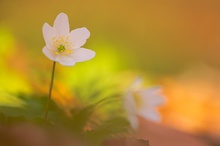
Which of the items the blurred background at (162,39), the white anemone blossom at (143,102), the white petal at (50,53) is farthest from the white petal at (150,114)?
the blurred background at (162,39)

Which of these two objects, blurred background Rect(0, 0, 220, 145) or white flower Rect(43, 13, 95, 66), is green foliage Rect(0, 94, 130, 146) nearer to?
white flower Rect(43, 13, 95, 66)

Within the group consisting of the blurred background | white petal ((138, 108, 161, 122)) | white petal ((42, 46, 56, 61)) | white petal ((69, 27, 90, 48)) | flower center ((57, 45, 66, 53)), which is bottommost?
white petal ((138, 108, 161, 122))

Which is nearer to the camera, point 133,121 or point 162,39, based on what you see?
point 133,121

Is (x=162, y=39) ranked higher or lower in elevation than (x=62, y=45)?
higher

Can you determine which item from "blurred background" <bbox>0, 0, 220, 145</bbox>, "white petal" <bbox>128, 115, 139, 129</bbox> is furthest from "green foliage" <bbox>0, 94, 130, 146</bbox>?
"blurred background" <bbox>0, 0, 220, 145</bbox>

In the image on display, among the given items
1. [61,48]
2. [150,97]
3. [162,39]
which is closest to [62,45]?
[61,48]

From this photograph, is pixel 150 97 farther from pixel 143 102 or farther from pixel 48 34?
pixel 48 34

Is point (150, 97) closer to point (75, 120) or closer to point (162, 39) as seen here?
point (75, 120)

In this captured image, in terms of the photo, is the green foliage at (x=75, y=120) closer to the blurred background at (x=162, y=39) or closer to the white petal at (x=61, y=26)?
the white petal at (x=61, y=26)
